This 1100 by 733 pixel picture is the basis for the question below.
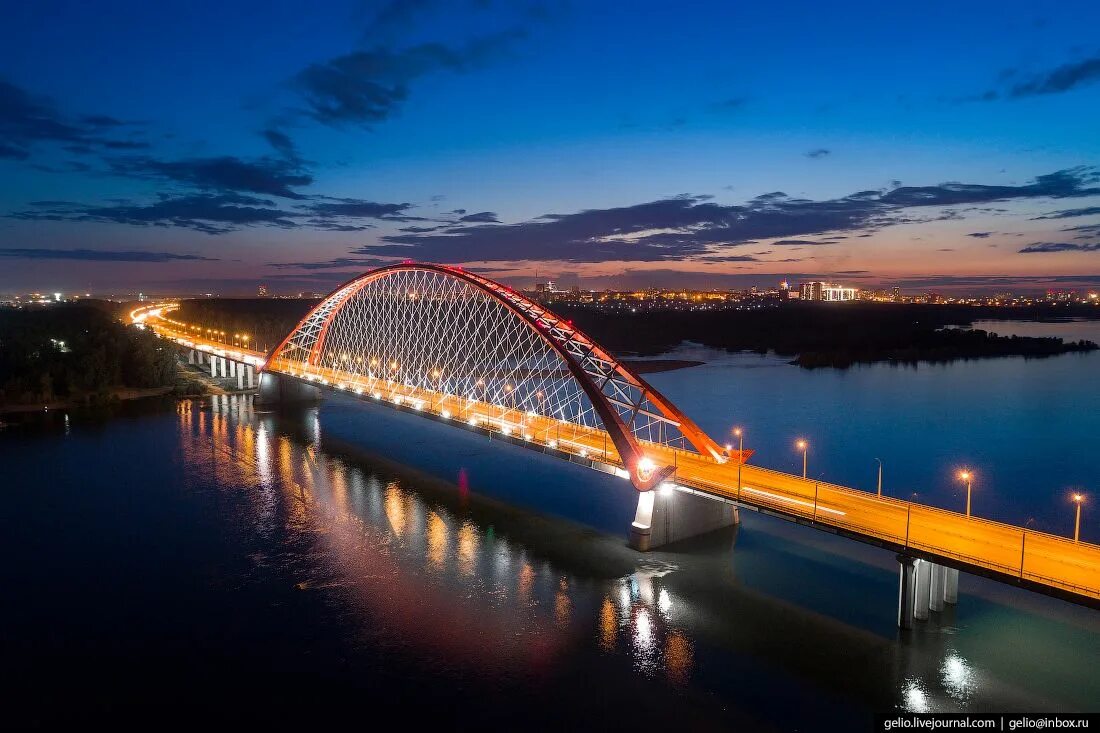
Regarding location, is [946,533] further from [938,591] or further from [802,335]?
[802,335]

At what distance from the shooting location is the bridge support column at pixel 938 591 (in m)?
20.0

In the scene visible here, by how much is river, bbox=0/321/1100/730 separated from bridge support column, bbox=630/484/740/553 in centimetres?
67

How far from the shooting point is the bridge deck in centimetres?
1688

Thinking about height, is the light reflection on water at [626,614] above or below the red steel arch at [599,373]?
below

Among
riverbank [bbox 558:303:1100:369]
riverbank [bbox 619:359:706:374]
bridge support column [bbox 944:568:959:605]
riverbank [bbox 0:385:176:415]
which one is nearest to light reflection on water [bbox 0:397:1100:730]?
bridge support column [bbox 944:568:959:605]

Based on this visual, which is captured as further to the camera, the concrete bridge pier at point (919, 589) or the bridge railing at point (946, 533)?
the concrete bridge pier at point (919, 589)

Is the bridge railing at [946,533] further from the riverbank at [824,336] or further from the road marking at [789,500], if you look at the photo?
the riverbank at [824,336]

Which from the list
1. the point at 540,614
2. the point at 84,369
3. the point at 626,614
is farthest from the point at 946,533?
the point at 84,369

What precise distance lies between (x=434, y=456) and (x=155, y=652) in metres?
23.7

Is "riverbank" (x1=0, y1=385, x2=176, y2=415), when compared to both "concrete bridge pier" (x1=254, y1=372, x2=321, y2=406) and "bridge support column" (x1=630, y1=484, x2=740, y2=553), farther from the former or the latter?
"bridge support column" (x1=630, y1=484, x2=740, y2=553)

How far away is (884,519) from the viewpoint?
20797 mm

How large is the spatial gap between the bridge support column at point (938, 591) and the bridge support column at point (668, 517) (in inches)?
270

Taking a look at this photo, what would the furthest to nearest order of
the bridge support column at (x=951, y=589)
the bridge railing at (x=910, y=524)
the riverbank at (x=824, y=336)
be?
the riverbank at (x=824, y=336), the bridge support column at (x=951, y=589), the bridge railing at (x=910, y=524)

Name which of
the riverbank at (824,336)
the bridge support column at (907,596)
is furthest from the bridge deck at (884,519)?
the riverbank at (824,336)
